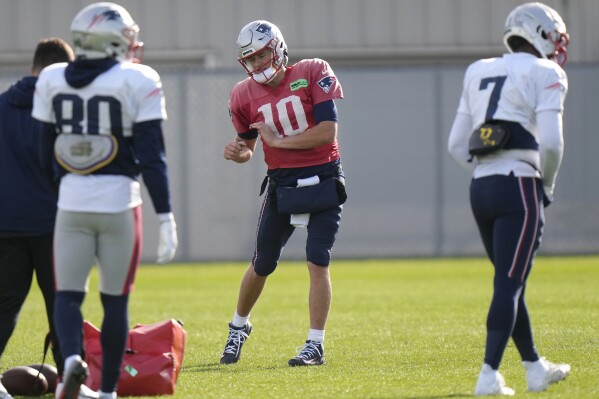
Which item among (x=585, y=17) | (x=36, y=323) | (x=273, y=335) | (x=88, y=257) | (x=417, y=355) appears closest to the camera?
(x=88, y=257)

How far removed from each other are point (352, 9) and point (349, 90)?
1.58 meters

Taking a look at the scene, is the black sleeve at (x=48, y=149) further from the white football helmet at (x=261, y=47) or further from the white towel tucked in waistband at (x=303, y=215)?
the white towel tucked in waistband at (x=303, y=215)

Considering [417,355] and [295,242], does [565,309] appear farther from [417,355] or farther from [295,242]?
[295,242]

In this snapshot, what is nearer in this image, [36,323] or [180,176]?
[36,323]

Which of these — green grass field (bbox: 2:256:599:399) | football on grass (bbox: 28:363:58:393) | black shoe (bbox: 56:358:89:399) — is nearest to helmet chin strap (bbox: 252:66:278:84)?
green grass field (bbox: 2:256:599:399)

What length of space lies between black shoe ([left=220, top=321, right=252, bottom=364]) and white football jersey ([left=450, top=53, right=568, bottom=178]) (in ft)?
7.12

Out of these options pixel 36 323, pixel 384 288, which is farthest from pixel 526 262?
pixel 384 288

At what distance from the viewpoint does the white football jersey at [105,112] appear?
16.3 ft

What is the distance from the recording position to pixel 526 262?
17.4ft

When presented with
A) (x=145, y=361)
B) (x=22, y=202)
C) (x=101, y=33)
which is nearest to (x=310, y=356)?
(x=145, y=361)

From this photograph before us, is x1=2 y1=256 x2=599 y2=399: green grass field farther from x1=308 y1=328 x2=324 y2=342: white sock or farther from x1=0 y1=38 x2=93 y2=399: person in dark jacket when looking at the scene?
x1=0 y1=38 x2=93 y2=399: person in dark jacket

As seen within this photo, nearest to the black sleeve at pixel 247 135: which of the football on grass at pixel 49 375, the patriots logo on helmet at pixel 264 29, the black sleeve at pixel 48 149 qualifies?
the patriots logo on helmet at pixel 264 29

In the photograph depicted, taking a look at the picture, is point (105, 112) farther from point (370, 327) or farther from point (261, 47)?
point (370, 327)

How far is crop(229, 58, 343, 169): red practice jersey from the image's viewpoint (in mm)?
6953
